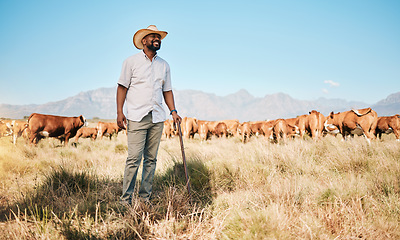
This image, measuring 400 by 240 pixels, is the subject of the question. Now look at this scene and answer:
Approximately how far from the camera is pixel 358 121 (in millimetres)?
10688

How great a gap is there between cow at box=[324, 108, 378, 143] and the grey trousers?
998 cm

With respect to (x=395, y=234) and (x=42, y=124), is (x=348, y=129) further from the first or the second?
(x=42, y=124)

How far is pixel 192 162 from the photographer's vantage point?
5406mm

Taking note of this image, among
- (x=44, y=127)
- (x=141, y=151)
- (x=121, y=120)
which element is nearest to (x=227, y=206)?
(x=141, y=151)

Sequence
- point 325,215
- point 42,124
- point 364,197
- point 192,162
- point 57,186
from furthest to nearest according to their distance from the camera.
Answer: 1. point 42,124
2. point 192,162
3. point 57,186
4. point 364,197
5. point 325,215

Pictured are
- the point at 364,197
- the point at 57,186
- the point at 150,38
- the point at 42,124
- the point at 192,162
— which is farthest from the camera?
the point at 42,124

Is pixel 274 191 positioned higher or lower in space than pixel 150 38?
lower

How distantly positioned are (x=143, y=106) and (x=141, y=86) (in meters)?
0.30

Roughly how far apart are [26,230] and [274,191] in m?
3.01

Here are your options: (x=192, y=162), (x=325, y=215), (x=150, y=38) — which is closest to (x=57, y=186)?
(x=192, y=162)

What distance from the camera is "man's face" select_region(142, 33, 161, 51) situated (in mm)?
3572

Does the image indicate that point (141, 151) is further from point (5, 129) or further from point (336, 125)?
point (5, 129)

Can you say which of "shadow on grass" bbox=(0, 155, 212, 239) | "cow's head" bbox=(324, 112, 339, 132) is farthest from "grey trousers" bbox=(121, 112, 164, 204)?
"cow's head" bbox=(324, 112, 339, 132)

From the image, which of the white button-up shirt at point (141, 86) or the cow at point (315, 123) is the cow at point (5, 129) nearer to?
the white button-up shirt at point (141, 86)
